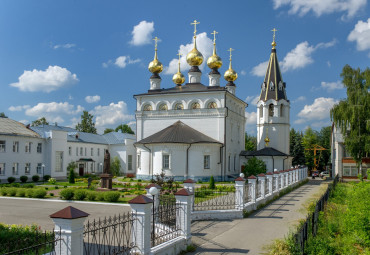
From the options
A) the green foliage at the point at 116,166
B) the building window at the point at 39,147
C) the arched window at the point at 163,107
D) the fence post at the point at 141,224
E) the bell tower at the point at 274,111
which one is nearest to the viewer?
the fence post at the point at 141,224

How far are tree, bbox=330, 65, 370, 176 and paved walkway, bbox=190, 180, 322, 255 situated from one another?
1807 cm

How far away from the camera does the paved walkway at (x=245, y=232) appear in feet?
28.0

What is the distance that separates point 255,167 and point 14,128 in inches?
849

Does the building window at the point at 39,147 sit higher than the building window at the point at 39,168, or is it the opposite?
the building window at the point at 39,147

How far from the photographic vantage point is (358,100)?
1150 inches

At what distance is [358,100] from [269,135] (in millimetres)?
9794

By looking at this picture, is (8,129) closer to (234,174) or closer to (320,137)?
(234,174)

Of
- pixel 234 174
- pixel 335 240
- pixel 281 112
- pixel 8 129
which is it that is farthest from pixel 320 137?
pixel 335 240

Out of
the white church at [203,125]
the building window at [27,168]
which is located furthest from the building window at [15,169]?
the white church at [203,125]

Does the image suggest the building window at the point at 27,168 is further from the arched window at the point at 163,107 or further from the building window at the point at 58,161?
the arched window at the point at 163,107

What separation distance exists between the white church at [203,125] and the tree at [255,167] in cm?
207

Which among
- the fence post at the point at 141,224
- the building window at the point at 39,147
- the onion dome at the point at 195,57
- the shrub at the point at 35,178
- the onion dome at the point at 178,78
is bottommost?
the shrub at the point at 35,178

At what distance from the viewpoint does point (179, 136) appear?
1142 inches

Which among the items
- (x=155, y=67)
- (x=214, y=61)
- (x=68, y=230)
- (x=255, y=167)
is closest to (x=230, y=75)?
(x=214, y=61)
